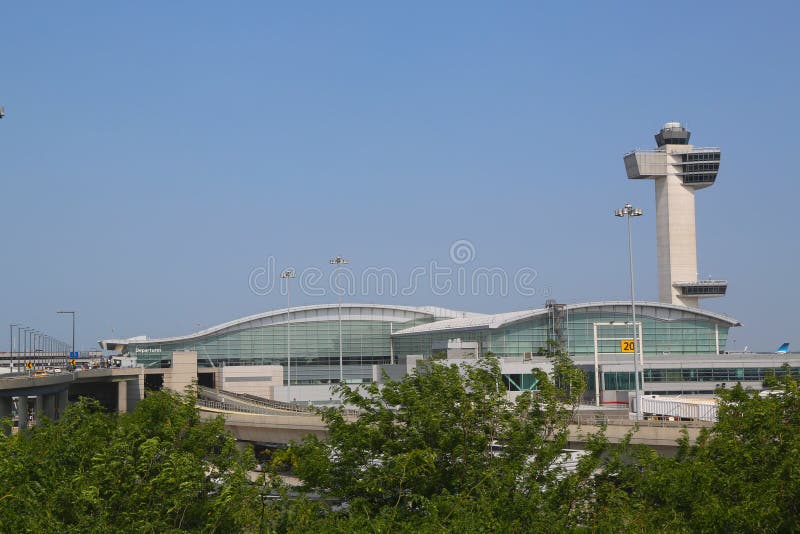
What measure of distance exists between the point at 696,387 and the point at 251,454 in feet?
288

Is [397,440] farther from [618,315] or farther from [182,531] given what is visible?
[618,315]

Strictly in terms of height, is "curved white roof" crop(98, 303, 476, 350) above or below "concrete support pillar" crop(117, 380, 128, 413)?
above

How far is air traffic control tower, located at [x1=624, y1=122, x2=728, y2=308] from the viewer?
138 m

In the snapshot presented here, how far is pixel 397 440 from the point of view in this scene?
31594 mm

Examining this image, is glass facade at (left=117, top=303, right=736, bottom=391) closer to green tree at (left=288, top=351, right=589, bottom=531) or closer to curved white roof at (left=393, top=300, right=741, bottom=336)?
curved white roof at (left=393, top=300, right=741, bottom=336)

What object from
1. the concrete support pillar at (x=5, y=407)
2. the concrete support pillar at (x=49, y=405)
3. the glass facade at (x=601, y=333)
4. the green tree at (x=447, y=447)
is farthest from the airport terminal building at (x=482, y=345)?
the green tree at (x=447, y=447)

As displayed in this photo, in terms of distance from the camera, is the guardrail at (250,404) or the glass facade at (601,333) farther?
the glass facade at (601,333)

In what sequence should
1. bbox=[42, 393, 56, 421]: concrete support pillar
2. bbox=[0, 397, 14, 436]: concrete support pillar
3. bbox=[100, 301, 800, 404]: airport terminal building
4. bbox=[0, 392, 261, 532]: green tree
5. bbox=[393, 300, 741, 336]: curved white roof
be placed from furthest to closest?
1. bbox=[393, 300, 741, 336]: curved white roof
2. bbox=[100, 301, 800, 404]: airport terminal building
3. bbox=[42, 393, 56, 421]: concrete support pillar
4. bbox=[0, 397, 14, 436]: concrete support pillar
5. bbox=[0, 392, 261, 532]: green tree

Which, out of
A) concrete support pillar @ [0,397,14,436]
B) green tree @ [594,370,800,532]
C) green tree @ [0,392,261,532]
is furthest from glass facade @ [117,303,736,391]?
green tree @ [0,392,261,532]

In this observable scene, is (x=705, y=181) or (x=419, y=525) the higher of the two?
(x=705, y=181)

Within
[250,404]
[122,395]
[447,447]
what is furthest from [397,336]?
[447,447]

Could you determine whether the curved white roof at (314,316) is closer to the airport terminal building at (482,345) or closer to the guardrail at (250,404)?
the airport terminal building at (482,345)

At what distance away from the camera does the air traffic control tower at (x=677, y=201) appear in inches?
5448

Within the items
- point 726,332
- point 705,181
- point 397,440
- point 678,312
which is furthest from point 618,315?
point 397,440
